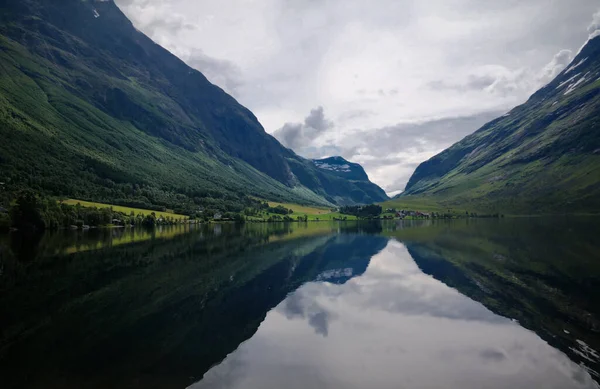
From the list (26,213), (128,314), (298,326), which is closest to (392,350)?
(298,326)

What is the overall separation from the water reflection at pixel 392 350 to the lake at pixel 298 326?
111 mm

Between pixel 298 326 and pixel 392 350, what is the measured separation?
732cm

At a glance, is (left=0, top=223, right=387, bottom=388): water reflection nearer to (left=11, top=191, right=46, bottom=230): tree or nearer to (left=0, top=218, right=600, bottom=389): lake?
(left=0, top=218, right=600, bottom=389): lake

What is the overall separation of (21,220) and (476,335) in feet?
409

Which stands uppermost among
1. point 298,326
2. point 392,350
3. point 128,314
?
point 128,314

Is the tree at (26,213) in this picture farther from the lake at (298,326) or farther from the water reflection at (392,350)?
the water reflection at (392,350)

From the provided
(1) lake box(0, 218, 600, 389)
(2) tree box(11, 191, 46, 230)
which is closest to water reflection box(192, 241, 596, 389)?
(1) lake box(0, 218, 600, 389)

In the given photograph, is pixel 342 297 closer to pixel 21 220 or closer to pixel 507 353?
pixel 507 353

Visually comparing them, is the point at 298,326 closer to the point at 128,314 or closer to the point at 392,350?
the point at 392,350

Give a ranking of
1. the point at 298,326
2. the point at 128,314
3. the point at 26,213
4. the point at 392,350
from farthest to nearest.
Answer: the point at 26,213 < the point at 128,314 < the point at 298,326 < the point at 392,350

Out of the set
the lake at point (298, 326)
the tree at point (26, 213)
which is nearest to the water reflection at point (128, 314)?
the lake at point (298, 326)

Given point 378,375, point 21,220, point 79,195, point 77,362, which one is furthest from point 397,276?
point 79,195

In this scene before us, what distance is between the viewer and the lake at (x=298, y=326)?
724 inches

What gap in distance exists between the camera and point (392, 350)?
2219cm
